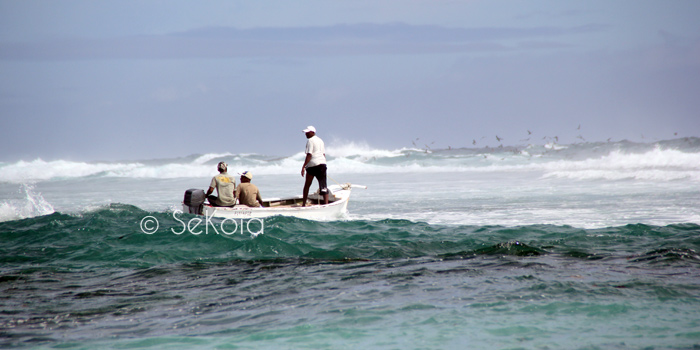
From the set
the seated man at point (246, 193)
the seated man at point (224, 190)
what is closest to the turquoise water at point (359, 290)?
the seated man at point (224, 190)

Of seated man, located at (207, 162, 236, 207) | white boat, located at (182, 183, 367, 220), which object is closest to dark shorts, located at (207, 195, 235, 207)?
seated man, located at (207, 162, 236, 207)

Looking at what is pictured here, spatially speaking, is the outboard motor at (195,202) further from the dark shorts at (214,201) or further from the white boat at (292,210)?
the dark shorts at (214,201)

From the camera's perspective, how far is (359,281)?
268 inches

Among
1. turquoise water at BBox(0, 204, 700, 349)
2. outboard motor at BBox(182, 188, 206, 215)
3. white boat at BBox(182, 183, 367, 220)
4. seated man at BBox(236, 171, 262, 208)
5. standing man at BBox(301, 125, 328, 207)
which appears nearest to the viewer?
turquoise water at BBox(0, 204, 700, 349)

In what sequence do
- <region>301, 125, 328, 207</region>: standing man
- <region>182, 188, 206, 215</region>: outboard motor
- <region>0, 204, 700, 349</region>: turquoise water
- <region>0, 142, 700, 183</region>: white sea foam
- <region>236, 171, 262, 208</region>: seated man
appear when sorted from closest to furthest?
<region>0, 204, 700, 349</region>: turquoise water, <region>182, 188, 206, 215</region>: outboard motor, <region>236, 171, 262, 208</region>: seated man, <region>301, 125, 328, 207</region>: standing man, <region>0, 142, 700, 183</region>: white sea foam

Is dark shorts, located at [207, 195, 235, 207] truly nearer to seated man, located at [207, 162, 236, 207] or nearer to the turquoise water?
seated man, located at [207, 162, 236, 207]

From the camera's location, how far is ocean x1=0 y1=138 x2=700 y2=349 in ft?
16.2

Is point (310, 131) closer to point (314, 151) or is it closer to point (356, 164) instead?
point (314, 151)

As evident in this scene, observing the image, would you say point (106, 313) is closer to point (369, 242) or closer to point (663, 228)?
point (369, 242)
